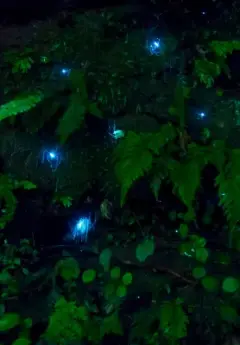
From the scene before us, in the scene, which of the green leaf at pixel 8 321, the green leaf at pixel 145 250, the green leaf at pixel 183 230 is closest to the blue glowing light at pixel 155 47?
the green leaf at pixel 183 230

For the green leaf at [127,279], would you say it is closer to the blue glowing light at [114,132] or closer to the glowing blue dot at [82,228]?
the glowing blue dot at [82,228]

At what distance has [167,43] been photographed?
3193mm

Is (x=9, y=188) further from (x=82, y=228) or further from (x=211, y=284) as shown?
(x=211, y=284)

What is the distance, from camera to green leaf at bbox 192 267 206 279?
2795 mm

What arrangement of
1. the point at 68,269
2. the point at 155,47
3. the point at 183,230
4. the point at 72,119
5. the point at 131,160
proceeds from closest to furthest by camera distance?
the point at 131,160, the point at 72,119, the point at 183,230, the point at 68,269, the point at 155,47

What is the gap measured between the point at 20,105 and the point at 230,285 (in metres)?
1.85

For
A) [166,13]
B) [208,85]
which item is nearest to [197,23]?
[166,13]

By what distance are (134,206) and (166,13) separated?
155cm

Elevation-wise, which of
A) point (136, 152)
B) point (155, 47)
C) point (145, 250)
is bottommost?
point (145, 250)

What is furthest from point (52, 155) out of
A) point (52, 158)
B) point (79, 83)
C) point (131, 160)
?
point (131, 160)

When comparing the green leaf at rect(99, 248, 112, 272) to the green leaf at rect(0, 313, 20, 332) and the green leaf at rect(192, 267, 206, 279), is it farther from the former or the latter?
the green leaf at rect(0, 313, 20, 332)

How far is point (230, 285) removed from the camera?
2.71 meters

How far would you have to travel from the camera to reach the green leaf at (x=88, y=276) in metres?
3.05

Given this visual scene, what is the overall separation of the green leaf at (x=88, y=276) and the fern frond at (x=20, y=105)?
125 cm
